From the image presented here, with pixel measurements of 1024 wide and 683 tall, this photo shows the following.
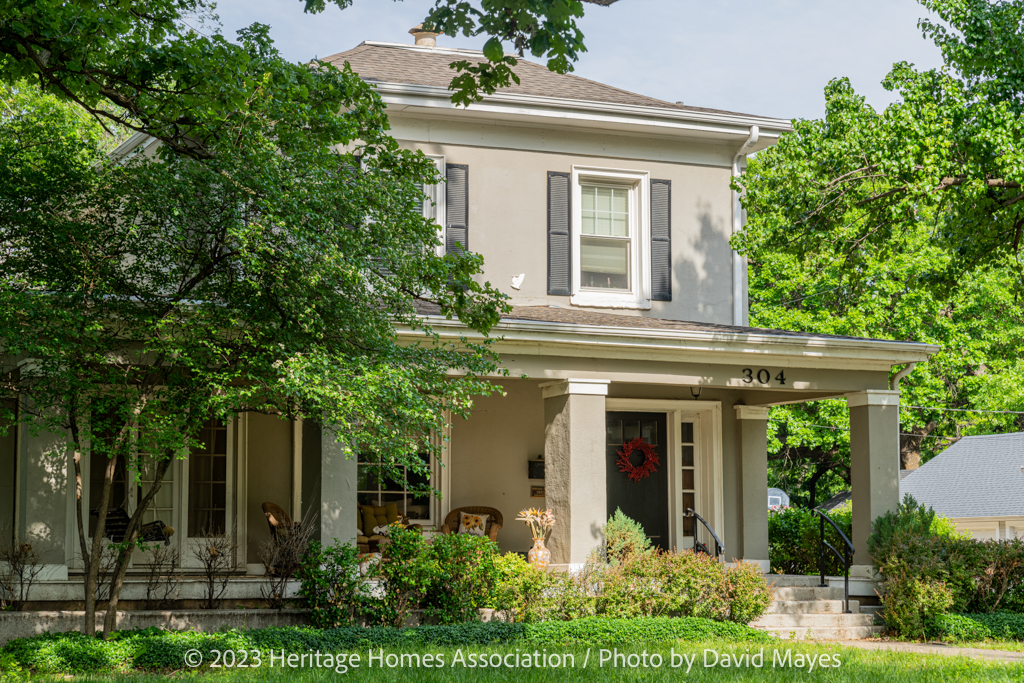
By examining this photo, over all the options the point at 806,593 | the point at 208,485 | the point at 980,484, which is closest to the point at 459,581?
the point at 208,485

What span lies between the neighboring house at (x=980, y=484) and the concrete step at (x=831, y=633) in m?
16.3

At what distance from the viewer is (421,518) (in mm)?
13719

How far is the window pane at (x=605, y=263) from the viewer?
14.2 m

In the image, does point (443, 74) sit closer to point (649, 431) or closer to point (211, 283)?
point (649, 431)

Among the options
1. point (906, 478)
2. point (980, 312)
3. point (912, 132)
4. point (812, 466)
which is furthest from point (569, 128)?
point (812, 466)

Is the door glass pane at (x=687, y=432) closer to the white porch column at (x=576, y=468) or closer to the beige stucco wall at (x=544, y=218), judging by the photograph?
the beige stucco wall at (x=544, y=218)

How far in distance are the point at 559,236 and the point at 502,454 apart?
324cm

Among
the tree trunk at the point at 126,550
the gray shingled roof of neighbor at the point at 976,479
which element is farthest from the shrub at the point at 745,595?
the gray shingled roof of neighbor at the point at 976,479

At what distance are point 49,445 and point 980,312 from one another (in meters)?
23.6

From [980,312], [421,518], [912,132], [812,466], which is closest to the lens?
[912,132]

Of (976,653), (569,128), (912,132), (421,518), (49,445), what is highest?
(569,128)

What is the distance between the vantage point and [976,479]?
2717cm

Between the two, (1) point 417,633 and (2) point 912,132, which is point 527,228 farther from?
(1) point 417,633

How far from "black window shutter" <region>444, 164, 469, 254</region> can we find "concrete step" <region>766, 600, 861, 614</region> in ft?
20.7
